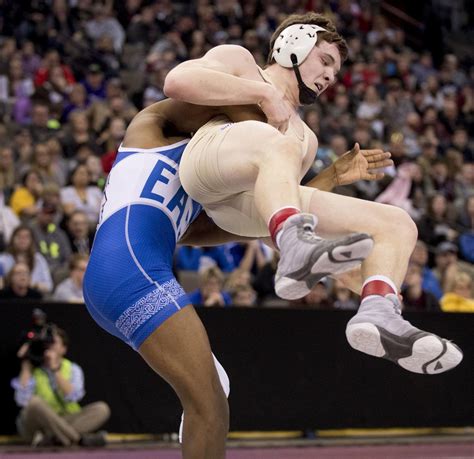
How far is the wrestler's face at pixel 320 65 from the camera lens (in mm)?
4012

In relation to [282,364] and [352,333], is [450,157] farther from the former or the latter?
[352,333]

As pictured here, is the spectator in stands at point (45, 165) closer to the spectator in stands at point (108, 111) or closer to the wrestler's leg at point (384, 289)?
the spectator in stands at point (108, 111)

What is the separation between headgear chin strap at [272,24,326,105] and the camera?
400cm

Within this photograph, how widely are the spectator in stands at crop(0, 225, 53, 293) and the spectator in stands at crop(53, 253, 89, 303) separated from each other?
0.10m

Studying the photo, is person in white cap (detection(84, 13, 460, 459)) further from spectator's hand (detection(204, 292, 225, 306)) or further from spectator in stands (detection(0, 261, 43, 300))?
spectator's hand (detection(204, 292, 225, 306))

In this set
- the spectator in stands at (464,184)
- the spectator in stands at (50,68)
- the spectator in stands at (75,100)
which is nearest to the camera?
the spectator in stands at (75,100)

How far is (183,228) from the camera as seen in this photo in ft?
13.5

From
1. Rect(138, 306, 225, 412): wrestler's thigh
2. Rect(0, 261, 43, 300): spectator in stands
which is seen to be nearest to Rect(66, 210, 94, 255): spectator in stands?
Rect(0, 261, 43, 300): spectator in stands

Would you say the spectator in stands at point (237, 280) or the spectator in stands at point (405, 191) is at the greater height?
the spectator in stands at point (237, 280)

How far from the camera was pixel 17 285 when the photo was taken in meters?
7.70

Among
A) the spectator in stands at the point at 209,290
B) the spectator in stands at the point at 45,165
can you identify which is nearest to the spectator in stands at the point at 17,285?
the spectator in stands at the point at 209,290

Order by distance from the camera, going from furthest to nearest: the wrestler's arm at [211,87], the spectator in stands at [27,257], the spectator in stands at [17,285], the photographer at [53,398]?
the spectator in stands at [27,257]
the spectator in stands at [17,285]
the photographer at [53,398]
the wrestler's arm at [211,87]

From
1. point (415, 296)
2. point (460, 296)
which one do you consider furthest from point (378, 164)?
point (460, 296)

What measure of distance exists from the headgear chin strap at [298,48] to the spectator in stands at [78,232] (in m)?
4.70
